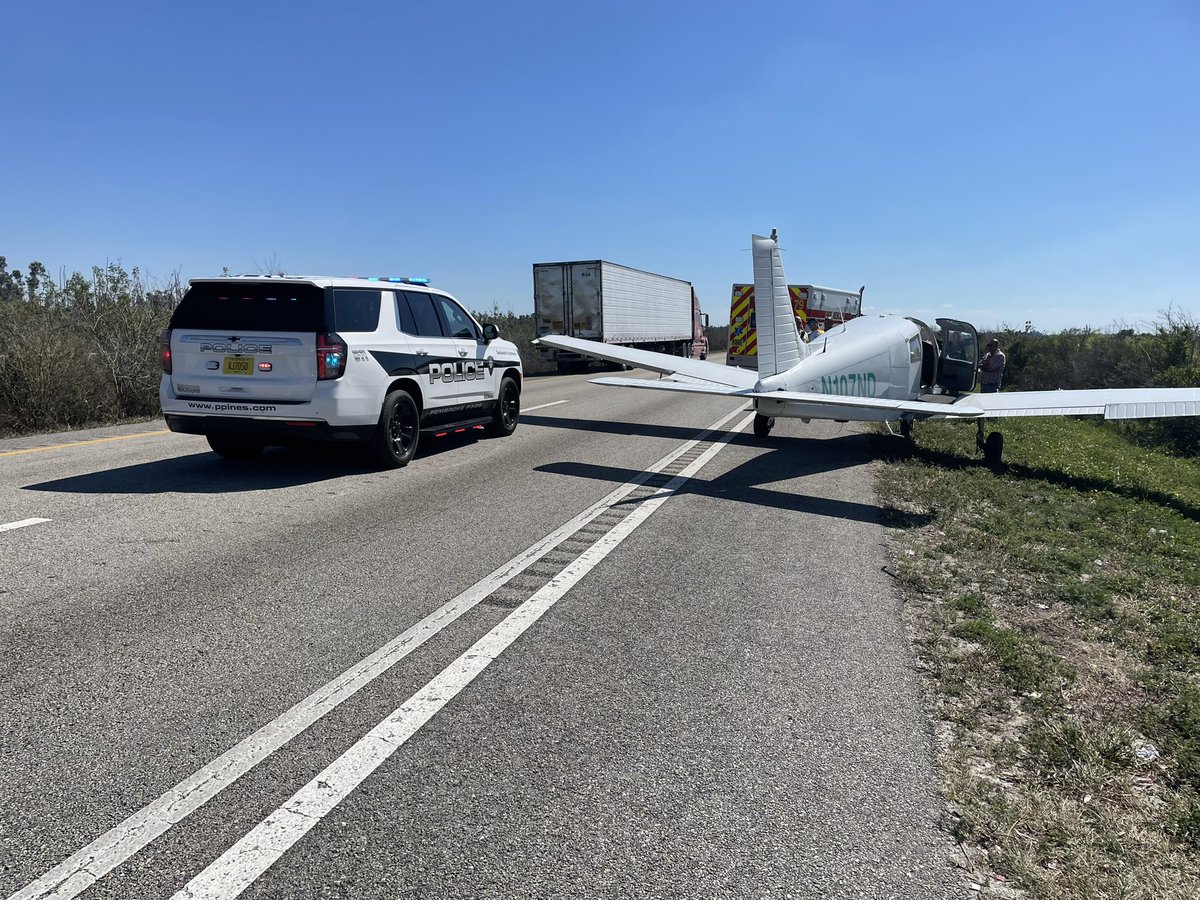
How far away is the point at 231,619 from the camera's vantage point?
A: 14.0ft

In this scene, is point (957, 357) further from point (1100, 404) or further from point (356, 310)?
point (356, 310)

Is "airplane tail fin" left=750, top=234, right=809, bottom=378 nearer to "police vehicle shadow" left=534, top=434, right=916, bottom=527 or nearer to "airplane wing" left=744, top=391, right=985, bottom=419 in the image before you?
"airplane wing" left=744, top=391, right=985, bottom=419

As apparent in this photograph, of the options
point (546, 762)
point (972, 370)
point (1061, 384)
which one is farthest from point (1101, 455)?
point (1061, 384)

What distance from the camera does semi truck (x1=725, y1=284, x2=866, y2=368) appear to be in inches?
1090

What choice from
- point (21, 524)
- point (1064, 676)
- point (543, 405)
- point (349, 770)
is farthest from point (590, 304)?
point (349, 770)

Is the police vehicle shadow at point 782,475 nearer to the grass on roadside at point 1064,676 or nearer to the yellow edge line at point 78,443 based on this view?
the grass on roadside at point 1064,676

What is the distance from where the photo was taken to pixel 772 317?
9.42 metres

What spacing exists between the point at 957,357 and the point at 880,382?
7.85 ft

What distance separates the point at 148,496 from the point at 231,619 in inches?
144

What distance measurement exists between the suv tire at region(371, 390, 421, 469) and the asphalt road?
1629 mm

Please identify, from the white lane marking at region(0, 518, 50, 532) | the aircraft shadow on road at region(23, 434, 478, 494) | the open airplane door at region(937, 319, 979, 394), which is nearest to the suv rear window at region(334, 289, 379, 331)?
the aircraft shadow on road at region(23, 434, 478, 494)

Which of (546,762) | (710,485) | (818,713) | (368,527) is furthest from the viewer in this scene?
(710,485)

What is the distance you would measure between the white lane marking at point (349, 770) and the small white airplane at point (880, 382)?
5039 millimetres

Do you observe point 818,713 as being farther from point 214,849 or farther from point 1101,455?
point 1101,455
